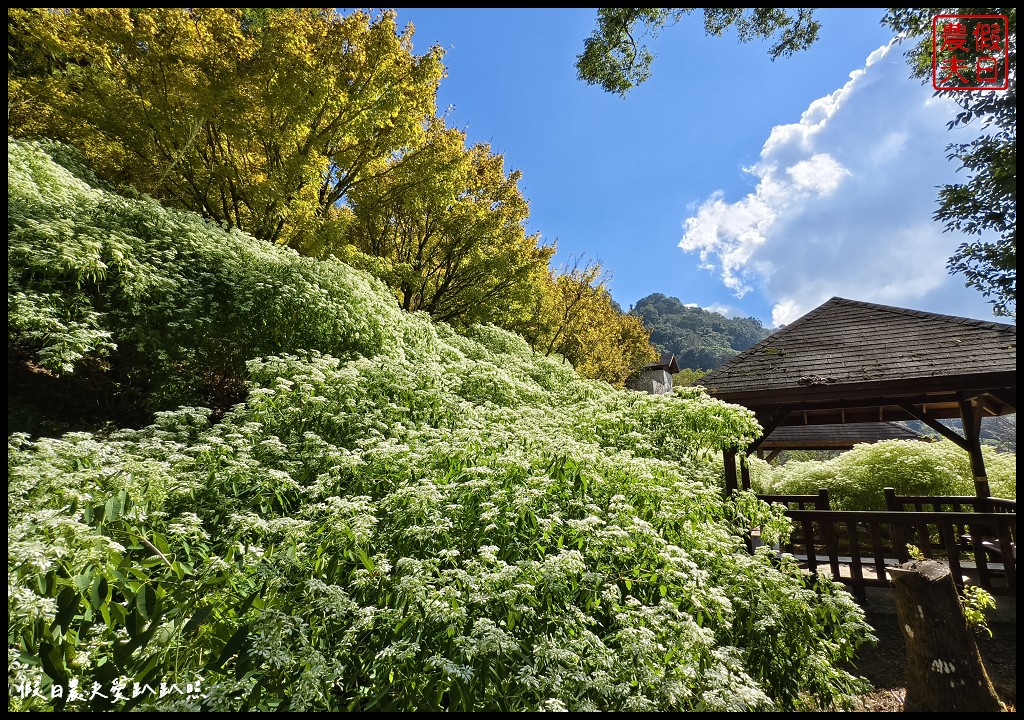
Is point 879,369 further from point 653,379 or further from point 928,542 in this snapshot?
point 653,379

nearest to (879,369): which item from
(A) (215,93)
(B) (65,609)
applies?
(B) (65,609)

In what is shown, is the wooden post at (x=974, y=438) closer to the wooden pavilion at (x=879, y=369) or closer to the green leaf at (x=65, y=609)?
the wooden pavilion at (x=879, y=369)

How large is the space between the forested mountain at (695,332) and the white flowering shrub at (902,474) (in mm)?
51469

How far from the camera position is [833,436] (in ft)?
53.1

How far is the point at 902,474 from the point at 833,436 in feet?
24.0

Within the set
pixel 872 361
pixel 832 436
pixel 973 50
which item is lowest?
pixel 832 436

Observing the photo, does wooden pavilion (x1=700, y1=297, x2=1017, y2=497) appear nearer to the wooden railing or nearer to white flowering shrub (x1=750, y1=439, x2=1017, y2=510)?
the wooden railing

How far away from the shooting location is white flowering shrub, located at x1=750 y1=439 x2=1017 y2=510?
376 inches

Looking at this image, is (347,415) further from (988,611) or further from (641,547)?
(988,611)

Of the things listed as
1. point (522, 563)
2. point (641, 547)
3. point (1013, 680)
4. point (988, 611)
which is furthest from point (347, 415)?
point (988, 611)

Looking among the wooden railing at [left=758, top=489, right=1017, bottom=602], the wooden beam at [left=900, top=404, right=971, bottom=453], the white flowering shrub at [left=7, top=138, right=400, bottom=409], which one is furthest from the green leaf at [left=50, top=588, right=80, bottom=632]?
the wooden beam at [left=900, top=404, right=971, bottom=453]

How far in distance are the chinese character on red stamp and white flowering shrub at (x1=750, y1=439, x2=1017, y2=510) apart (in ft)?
29.9

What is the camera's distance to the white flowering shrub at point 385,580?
1785mm

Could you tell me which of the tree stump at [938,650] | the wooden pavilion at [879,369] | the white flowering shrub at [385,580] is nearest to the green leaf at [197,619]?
the white flowering shrub at [385,580]
